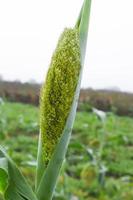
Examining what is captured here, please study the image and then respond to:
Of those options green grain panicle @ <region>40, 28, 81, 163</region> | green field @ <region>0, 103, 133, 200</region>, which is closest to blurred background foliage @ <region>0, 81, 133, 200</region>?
green field @ <region>0, 103, 133, 200</region>

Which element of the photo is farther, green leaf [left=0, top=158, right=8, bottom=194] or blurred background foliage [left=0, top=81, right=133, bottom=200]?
blurred background foliage [left=0, top=81, right=133, bottom=200]

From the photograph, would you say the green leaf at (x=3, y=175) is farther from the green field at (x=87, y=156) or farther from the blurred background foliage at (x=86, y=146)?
the green field at (x=87, y=156)

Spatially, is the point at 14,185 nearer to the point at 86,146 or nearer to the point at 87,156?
the point at 87,156

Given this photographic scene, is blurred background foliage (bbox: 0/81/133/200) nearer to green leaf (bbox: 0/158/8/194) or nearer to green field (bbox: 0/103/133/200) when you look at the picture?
green field (bbox: 0/103/133/200)

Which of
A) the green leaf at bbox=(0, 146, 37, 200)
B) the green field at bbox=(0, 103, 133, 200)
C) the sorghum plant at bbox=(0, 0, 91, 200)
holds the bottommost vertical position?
the green field at bbox=(0, 103, 133, 200)

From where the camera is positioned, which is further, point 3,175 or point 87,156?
point 87,156

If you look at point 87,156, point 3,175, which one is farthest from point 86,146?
point 3,175
